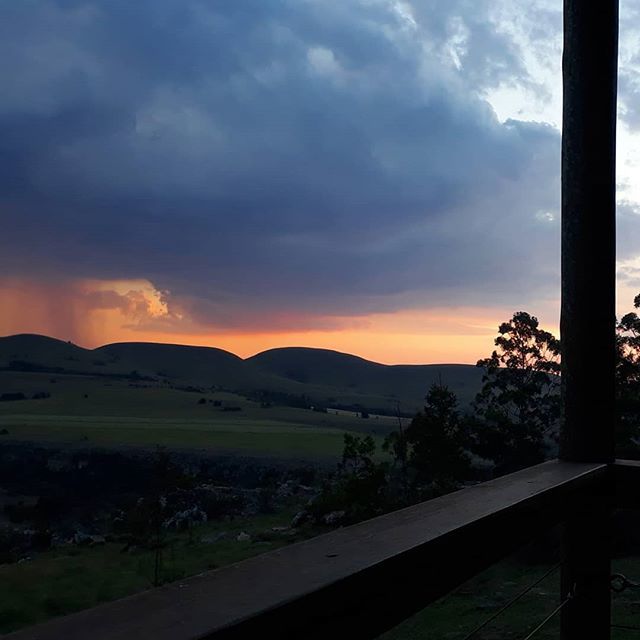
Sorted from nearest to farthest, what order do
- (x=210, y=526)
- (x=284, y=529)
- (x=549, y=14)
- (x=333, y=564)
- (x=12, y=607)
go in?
(x=333, y=564)
(x=549, y=14)
(x=12, y=607)
(x=284, y=529)
(x=210, y=526)

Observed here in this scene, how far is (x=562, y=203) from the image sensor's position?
5.46 feet

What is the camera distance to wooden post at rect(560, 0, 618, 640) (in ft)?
5.21

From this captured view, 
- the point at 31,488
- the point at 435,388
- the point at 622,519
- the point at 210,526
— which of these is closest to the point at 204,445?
the point at 31,488

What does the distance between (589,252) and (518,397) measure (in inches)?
589

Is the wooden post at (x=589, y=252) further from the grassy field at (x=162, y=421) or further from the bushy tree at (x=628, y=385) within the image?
the grassy field at (x=162, y=421)

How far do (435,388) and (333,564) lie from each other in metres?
15.1

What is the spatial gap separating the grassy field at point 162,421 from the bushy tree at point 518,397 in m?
15.9

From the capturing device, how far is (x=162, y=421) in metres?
41.8

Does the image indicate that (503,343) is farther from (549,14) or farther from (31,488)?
(31,488)

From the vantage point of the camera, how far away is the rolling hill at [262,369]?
182ft

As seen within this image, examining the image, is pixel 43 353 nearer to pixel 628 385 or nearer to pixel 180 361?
pixel 180 361

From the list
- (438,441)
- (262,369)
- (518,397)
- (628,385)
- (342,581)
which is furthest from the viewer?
(262,369)

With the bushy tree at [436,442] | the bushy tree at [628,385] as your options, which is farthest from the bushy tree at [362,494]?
the bushy tree at [628,385]

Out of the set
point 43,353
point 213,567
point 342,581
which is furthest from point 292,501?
point 43,353
